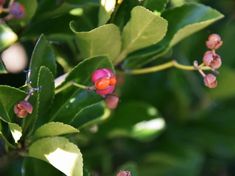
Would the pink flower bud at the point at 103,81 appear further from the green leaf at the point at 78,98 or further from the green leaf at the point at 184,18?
the green leaf at the point at 184,18

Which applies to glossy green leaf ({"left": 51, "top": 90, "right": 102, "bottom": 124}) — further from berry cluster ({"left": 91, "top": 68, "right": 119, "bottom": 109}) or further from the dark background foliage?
the dark background foliage

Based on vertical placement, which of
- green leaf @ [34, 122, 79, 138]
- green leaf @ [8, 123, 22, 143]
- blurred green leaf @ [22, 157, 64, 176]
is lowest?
blurred green leaf @ [22, 157, 64, 176]

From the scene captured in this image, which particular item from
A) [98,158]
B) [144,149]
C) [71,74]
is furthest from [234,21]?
[71,74]

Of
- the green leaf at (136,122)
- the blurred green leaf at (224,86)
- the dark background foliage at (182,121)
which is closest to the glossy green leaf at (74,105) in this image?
the green leaf at (136,122)

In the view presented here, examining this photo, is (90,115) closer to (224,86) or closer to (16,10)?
(16,10)

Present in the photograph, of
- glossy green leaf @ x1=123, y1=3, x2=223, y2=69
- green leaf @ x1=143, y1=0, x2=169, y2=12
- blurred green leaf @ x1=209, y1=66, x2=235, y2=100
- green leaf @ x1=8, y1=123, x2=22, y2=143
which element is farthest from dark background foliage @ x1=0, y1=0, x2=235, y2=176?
green leaf @ x1=8, y1=123, x2=22, y2=143

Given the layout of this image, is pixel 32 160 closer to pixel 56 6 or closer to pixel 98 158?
pixel 56 6

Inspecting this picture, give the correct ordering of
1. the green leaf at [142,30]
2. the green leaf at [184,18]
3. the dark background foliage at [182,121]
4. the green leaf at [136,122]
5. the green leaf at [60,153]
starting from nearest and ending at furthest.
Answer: the green leaf at [60,153], the green leaf at [142,30], the green leaf at [184,18], the green leaf at [136,122], the dark background foliage at [182,121]
